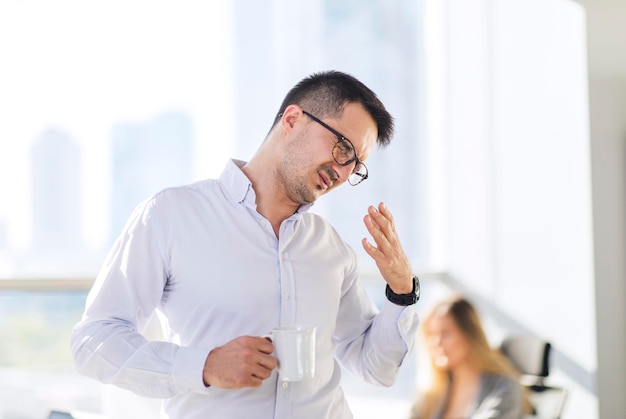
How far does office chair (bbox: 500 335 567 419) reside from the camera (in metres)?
3.10

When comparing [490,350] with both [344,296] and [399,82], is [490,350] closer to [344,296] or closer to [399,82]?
[344,296]

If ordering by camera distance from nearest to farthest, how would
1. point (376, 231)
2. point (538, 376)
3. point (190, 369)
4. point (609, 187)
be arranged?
point (190, 369)
point (376, 231)
point (538, 376)
point (609, 187)

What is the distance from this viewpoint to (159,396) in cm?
152

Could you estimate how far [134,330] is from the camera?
1.54 m

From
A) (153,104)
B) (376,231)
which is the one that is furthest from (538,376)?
(153,104)

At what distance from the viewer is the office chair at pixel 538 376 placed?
3.10 m

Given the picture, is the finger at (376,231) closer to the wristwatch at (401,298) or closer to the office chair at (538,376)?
the wristwatch at (401,298)

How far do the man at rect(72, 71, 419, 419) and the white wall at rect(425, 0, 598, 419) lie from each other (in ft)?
7.24

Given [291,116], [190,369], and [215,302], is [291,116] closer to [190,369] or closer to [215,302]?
[215,302]

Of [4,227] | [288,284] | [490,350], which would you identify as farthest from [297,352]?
[4,227]

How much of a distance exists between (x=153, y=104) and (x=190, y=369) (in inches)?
133

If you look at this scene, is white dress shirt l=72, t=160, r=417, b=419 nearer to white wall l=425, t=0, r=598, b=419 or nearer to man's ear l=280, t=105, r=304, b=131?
man's ear l=280, t=105, r=304, b=131

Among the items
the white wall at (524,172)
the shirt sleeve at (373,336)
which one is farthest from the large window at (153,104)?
the shirt sleeve at (373,336)

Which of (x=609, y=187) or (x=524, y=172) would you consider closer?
(x=609, y=187)
